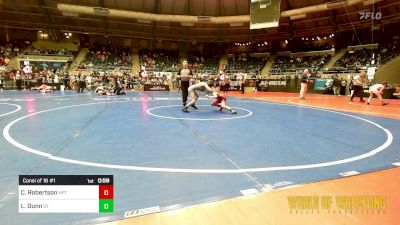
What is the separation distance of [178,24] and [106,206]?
1440 inches

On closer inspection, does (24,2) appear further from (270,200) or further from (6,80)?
(270,200)

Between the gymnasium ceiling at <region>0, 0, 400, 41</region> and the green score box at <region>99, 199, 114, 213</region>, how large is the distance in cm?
3181

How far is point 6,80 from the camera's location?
79.0ft

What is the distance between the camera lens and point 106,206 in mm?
2547

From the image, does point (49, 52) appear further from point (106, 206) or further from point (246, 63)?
point (106, 206)

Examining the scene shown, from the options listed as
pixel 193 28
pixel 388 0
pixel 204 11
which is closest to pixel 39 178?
pixel 388 0

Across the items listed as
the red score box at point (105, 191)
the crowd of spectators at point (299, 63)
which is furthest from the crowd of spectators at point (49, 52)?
the red score box at point (105, 191)

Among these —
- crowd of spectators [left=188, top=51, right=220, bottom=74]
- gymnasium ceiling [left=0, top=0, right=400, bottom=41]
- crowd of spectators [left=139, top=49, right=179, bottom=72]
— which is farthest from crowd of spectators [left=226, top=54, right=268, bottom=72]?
crowd of spectators [left=139, top=49, right=179, bottom=72]

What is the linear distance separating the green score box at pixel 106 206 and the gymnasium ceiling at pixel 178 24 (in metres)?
31.8

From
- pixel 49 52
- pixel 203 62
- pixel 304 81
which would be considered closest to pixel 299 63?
pixel 203 62

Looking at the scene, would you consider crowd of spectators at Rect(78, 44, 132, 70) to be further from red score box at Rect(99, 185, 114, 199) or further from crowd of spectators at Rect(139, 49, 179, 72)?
red score box at Rect(99, 185, 114, 199)

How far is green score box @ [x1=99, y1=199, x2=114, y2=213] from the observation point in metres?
2.51

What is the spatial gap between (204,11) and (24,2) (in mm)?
19986
